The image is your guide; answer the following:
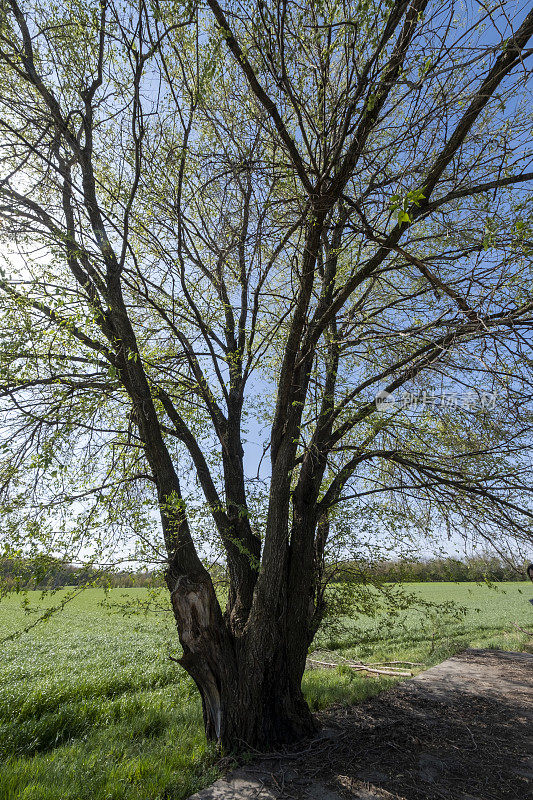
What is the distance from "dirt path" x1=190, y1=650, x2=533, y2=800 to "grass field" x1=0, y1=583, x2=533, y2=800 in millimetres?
624

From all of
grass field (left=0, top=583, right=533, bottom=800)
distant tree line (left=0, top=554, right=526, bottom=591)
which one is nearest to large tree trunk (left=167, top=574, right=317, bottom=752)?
grass field (left=0, top=583, right=533, bottom=800)

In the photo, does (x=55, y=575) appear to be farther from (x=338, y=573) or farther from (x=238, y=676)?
(x=338, y=573)

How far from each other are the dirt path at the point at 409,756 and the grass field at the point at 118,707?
0.62 metres

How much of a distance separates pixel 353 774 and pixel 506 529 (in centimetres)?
312

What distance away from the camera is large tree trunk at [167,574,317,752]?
4.62 meters

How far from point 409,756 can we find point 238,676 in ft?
6.35

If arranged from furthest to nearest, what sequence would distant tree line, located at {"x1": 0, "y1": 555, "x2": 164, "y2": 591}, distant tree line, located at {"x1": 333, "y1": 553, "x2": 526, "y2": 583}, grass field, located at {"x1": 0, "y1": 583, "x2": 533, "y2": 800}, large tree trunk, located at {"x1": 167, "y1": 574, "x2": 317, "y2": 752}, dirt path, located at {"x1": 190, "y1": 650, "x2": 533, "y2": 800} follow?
distant tree line, located at {"x1": 333, "y1": 553, "x2": 526, "y2": 583} < large tree trunk, located at {"x1": 167, "y1": 574, "x2": 317, "y2": 752} < distant tree line, located at {"x1": 0, "y1": 555, "x2": 164, "y2": 591} < grass field, located at {"x1": 0, "y1": 583, "x2": 533, "y2": 800} < dirt path, located at {"x1": 190, "y1": 650, "x2": 533, "y2": 800}

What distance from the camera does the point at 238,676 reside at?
475 cm

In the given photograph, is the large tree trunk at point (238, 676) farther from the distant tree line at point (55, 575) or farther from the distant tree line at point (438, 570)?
the distant tree line at point (438, 570)

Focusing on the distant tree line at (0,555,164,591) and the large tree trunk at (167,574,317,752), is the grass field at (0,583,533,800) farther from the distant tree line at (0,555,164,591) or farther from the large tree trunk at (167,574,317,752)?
the distant tree line at (0,555,164,591)

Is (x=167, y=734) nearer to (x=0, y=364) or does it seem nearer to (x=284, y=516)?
(x=284, y=516)

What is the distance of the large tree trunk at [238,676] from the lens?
4.62 m

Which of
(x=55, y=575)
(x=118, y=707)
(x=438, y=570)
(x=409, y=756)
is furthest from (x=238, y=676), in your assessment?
(x=118, y=707)

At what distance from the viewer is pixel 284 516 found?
4.97 meters
